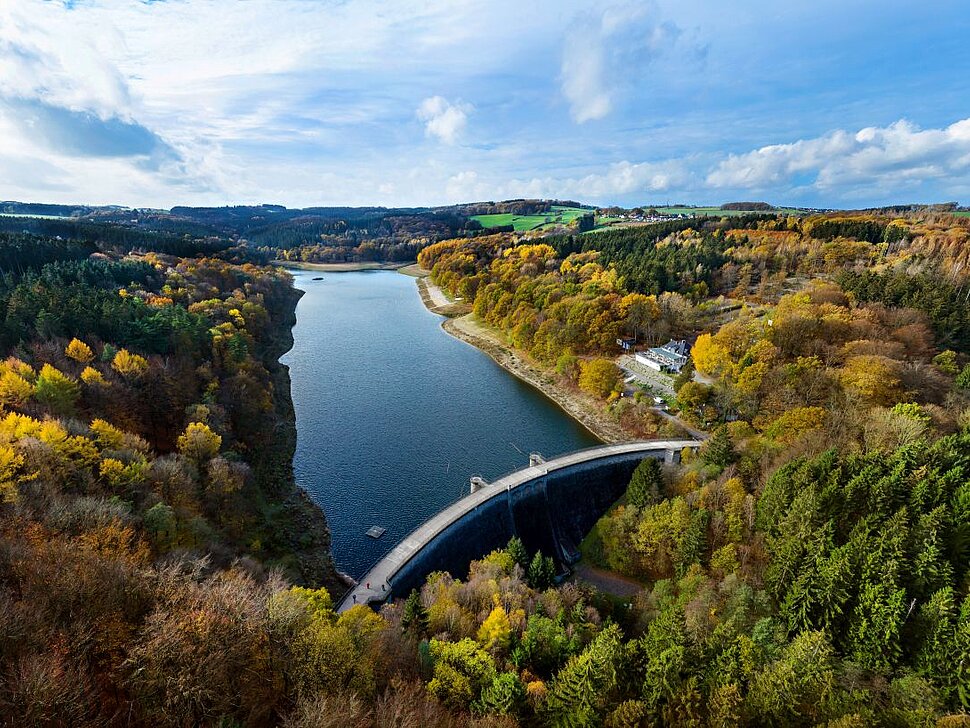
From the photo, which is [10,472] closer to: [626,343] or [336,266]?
[626,343]

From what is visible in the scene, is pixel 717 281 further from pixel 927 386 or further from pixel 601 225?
pixel 601 225

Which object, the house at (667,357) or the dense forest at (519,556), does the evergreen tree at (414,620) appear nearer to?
the dense forest at (519,556)

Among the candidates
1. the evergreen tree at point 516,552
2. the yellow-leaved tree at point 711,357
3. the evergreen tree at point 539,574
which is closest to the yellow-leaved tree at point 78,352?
the evergreen tree at point 516,552

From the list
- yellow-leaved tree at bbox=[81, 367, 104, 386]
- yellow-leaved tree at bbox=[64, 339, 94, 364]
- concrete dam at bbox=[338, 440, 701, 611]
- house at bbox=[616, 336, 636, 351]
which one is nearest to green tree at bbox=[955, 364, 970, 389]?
concrete dam at bbox=[338, 440, 701, 611]

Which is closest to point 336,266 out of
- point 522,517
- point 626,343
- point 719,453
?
point 626,343

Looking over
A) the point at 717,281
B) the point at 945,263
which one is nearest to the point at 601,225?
the point at 717,281

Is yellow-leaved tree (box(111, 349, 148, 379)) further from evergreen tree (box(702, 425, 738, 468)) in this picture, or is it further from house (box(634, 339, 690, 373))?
house (box(634, 339, 690, 373))
